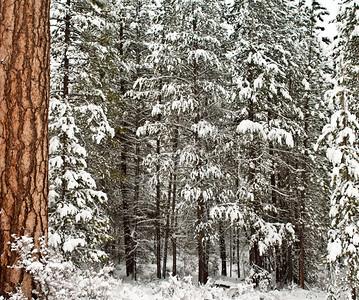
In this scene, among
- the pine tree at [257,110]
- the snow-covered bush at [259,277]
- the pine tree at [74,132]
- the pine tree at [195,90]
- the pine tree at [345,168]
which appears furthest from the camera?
the pine tree at [257,110]

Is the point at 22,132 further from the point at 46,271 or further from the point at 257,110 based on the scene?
the point at 257,110

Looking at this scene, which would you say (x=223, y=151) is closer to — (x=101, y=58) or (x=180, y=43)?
(x=180, y=43)

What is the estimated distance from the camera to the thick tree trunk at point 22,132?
2.62 metres

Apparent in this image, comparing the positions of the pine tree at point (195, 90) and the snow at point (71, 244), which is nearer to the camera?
the snow at point (71, 244)

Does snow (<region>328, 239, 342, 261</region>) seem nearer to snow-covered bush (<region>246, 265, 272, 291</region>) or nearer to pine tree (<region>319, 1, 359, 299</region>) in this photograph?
pine tree (<region>319, 1, 359, 299</region>)

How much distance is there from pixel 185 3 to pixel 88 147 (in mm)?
6461

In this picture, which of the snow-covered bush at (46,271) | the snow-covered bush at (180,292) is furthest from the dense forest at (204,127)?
the snow-covered bush at (180,292)

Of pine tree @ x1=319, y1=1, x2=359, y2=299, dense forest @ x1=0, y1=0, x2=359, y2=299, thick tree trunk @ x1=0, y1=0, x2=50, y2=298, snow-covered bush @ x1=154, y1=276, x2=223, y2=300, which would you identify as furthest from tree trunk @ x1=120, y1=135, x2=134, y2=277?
thick tree trunk @ x1=0, y1=0, x2=50, y2=298

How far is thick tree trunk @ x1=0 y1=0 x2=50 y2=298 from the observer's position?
8.59ft

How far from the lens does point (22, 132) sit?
8.94 ft

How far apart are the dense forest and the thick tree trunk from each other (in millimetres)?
76

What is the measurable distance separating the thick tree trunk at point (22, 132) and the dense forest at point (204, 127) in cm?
8

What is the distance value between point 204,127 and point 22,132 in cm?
875

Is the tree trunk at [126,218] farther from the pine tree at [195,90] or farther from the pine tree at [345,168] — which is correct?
the pine tree at [345,168]
